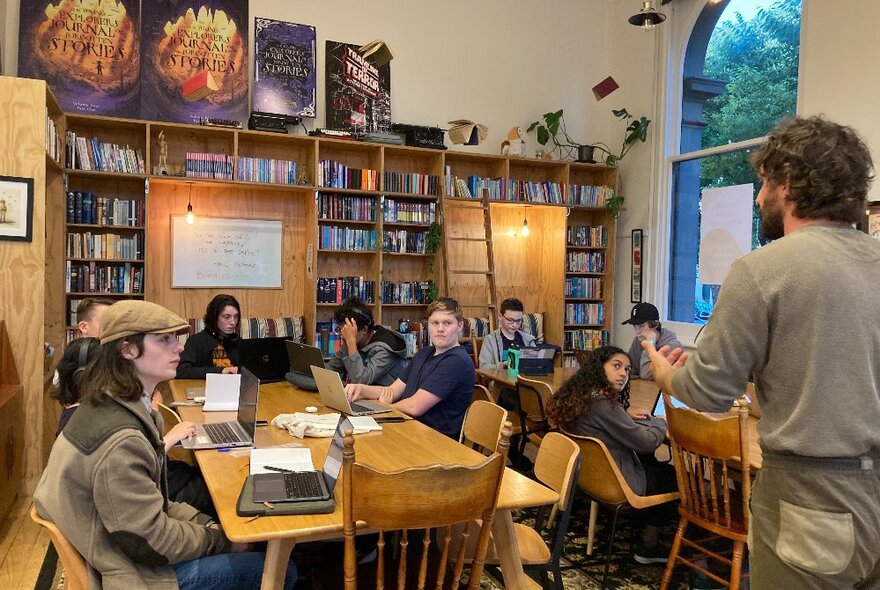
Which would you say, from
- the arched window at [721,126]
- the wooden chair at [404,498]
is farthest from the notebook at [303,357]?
the arched window at [721,126]

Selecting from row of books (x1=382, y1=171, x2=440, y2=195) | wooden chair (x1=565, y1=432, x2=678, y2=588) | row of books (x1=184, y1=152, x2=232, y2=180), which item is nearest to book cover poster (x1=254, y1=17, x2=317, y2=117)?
row of books (x1=184, y1=152, x2=232, y2=180)

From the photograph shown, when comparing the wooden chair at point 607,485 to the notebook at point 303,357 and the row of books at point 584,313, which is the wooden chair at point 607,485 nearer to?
the notebook at point 303,357

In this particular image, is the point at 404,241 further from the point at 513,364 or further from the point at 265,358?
the point at 265,358

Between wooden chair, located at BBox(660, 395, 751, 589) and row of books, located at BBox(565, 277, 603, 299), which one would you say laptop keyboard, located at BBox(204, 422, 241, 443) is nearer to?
wooden chair, located at BBox(660, 395, 751, 589)

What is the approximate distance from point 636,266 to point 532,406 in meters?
3.31

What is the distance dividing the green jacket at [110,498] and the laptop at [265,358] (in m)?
2.48

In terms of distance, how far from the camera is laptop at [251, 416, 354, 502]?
6.78 feet

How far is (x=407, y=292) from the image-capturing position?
678 centimetres

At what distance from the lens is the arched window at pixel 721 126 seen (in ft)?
19.7

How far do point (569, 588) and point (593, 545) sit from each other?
540 mm

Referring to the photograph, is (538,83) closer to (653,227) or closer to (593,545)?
(653,227)

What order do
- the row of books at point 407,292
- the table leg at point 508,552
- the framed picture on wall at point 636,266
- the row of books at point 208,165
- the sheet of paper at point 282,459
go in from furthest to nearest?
1. the framed picture on wall at point 636,266
2. the row of books at point 407,292
3. the row of books at point 208,165
4. the sheet of paper at point 282,459
5. the table leg at point 508,552

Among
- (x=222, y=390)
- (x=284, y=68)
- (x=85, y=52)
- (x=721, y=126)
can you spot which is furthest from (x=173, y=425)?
(x=721, y=126)

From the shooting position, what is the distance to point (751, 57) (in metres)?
6.29
